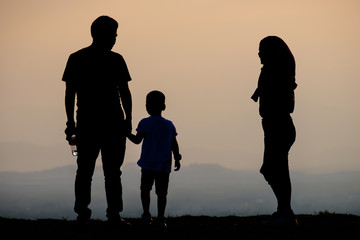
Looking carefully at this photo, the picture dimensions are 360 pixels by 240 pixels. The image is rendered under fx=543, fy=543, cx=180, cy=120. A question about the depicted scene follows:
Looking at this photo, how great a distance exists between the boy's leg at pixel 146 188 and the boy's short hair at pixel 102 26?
249 centimetres

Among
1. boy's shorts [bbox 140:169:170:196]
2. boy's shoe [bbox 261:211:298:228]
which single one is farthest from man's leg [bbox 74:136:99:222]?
boy's shoe [bbox 261:211:298:228]

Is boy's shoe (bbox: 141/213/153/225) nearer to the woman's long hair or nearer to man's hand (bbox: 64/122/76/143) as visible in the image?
man's hand (bbox: 64/122/76/143)

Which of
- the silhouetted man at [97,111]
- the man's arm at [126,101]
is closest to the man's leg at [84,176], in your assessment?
the silhouetted man at [97,111]

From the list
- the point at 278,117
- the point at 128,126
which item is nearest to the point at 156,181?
the point at 128,126

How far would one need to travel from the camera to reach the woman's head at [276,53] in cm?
845

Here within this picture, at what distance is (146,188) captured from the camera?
8.84 m

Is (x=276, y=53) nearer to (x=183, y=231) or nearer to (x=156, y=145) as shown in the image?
(x=156, y=145)

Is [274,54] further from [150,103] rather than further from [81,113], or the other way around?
[81,113]

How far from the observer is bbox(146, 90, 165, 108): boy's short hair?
29.3 ft

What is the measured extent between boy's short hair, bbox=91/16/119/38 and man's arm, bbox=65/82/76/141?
2.71 ft

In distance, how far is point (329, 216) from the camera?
1011 centimetres

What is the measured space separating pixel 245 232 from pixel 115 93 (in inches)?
107

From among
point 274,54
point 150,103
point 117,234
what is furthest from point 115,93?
point 274,54

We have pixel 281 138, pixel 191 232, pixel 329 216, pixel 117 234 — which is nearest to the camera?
pixel 117 234
